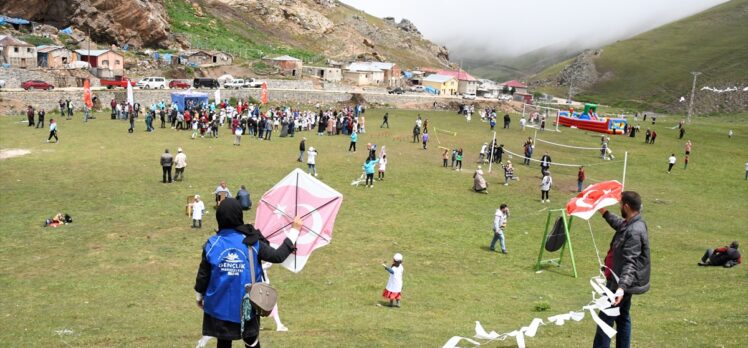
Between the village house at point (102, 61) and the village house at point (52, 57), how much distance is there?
2.57 metres

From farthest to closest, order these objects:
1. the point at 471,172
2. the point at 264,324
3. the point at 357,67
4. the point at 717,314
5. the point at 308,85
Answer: the point at 357,67 < the point at 308,85 < the point at 471,172 < the point at 717,314 < the point at 264,324

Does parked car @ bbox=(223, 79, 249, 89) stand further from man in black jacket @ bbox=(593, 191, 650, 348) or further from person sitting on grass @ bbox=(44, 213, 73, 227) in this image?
man in black jacket @ bbox=(593, 191, 650, 348)

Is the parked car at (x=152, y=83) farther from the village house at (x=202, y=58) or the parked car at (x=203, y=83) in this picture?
the village house at (x=202, y=58)

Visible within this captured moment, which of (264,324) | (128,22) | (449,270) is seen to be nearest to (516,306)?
(449,270)

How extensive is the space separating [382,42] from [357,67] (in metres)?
73.1

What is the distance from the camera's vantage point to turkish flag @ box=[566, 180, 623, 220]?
10.4m

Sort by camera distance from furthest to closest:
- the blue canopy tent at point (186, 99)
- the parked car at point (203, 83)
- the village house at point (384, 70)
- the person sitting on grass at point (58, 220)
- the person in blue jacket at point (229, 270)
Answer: the village house at point (384, 70), the parked car at point (203, 83), the blue canopy tent at point (186, 99), the person sitting on grass at point (58, 220), the person in blue jacket at point (229, 270)

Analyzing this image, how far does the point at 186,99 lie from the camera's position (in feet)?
181

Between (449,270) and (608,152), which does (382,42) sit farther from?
(449,270)

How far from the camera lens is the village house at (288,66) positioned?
338ft

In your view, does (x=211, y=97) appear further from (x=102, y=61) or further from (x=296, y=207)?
(x=296, y=207)

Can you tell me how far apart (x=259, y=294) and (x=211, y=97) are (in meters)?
63.4

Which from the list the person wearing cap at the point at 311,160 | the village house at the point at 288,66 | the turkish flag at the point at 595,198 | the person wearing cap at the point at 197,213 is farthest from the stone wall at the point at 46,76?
the turkish flag at the point at 595,198

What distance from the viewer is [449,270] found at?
1805 cm
